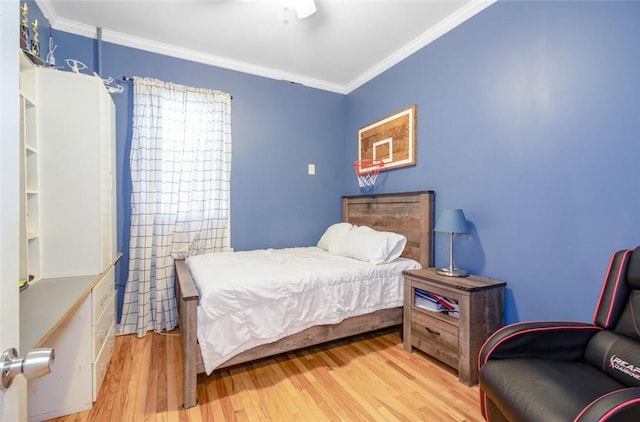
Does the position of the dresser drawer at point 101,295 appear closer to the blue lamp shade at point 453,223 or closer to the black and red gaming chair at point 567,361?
the black and red gaming chair at point 567,361

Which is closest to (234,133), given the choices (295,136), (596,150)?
(295,136)

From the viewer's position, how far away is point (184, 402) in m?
1.67

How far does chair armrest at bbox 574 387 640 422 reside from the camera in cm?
86

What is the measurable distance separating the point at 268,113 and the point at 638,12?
291 cm

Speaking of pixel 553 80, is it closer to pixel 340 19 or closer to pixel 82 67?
pixel 340 19

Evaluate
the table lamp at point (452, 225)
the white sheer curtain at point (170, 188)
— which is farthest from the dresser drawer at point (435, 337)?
the white sheer curtain at point (170, 188)

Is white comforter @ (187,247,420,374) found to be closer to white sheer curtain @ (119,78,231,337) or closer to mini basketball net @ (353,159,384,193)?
white sheer curtain @ (119,78,231,337)

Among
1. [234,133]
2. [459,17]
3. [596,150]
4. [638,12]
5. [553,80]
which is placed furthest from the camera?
[234,133]

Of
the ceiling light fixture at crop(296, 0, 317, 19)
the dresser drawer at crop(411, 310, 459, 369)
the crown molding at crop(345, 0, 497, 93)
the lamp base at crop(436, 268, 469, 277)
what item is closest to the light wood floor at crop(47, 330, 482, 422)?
the dresser drawer at crop(411, 310, 459, 369)

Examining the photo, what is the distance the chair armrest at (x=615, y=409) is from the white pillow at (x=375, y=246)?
5.27 ft

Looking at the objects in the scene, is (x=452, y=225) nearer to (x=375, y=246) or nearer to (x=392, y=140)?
(x=375, y=246)

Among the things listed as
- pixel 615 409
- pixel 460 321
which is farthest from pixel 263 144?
pixel 615 409

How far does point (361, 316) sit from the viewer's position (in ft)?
7.64

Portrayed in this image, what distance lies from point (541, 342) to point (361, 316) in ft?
3.99
